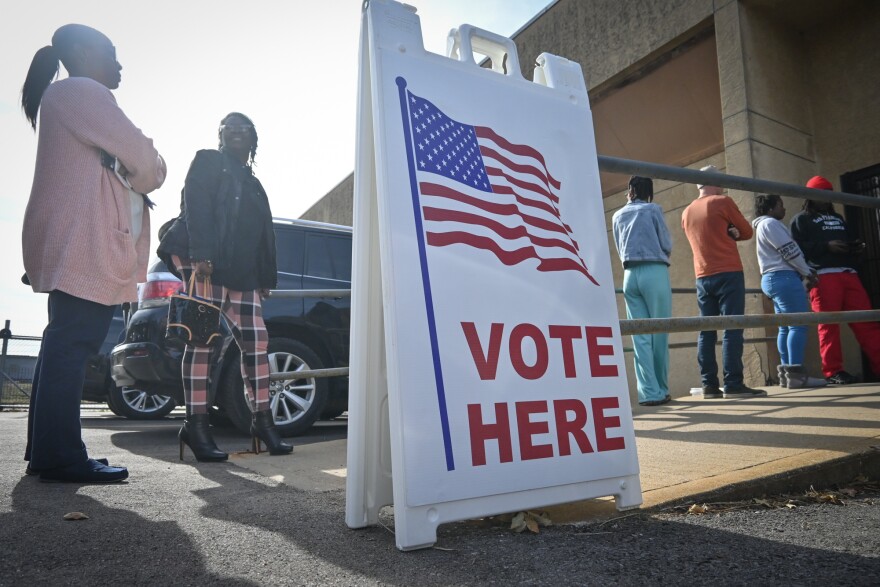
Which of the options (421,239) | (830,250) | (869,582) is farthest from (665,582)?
(830,250)

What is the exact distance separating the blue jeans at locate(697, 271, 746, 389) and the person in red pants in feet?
3.14

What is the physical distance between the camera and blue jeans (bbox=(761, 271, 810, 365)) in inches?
199

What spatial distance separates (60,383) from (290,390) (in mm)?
2371

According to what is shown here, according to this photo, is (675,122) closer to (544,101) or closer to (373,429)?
(544,101)

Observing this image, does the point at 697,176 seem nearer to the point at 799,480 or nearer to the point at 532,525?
the point at 799,480

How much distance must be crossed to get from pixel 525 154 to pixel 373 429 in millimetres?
896

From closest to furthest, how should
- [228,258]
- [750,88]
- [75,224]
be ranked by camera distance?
[75,224]
[228,258]
[750,88]

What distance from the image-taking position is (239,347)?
3316 millimetres

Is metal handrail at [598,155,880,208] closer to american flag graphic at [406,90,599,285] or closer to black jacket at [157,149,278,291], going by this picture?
american flag graphic at [406,90,599,285]

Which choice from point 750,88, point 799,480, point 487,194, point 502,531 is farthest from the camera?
point 750,88

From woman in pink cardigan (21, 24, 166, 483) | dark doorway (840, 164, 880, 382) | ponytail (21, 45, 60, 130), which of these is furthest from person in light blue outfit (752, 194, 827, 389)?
ponytail (21, 45, 60, 130)

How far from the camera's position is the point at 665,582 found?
118 centimetres

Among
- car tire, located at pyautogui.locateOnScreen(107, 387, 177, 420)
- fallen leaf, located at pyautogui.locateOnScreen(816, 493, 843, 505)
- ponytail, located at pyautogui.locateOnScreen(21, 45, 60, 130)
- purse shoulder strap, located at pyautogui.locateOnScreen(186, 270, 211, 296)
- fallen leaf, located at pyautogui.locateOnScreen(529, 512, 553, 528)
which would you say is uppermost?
ponytail, located at pyautogui.locateOnScreen(21, 45, 60, 130)

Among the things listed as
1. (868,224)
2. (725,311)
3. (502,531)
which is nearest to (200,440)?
(502,531)
